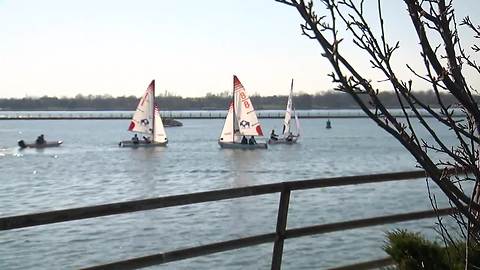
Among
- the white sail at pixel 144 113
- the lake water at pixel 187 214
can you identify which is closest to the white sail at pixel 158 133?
the white sail at pixel 144 113

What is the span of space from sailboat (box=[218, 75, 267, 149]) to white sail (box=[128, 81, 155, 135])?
7.80 meters

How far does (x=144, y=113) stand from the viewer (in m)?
63.6

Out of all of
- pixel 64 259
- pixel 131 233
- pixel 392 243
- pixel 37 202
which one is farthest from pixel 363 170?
pixel 392 243

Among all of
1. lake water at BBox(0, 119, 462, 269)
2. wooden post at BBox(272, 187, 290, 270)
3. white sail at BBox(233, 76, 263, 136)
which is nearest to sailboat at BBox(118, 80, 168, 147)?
white sail at BBox(233, 76, 263, 136)

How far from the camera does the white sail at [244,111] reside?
58500 mm

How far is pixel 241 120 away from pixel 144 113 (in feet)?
33.0

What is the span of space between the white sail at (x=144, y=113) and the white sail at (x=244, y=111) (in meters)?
8.92

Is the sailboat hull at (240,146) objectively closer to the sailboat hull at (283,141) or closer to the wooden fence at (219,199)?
the sailboat hull at (283,141)

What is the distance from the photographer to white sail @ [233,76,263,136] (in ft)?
192

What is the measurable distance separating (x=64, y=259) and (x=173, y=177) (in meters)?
23.1

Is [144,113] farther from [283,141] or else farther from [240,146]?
[283,141]

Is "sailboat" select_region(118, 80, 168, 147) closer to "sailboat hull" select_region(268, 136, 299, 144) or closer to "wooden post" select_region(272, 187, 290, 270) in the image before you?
"sailboat hull" select_region(268, 136, 299, 144)

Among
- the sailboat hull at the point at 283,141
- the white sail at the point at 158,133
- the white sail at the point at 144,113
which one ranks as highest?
the white sail at the point at 144,113

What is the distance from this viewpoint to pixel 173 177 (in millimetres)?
37312
